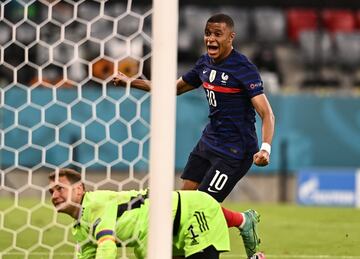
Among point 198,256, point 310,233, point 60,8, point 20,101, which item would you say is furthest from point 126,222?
point 60,8

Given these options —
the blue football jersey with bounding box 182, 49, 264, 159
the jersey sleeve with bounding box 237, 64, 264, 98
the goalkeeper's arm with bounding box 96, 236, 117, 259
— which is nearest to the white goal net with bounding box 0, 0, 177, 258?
the blue football jersey with bounding box 182, 49, 264, 159

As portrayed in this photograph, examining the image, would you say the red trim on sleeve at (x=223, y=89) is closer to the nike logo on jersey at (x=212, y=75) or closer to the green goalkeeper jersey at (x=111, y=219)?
the nike logo on jersey at (x=212, y=75)

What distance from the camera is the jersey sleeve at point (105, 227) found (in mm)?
6180

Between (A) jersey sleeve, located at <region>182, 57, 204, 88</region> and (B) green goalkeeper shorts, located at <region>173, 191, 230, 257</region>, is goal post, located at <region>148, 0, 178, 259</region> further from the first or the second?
(A) jersey sleeve, located at <region>182, 57, 204, 88</region>

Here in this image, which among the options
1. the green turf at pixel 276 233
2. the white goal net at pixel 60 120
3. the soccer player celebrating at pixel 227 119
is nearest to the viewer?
the soccer player celebrating at pixel 227 119

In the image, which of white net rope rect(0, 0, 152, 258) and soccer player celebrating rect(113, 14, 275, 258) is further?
white net rope rect(0, 0, 152, 258)

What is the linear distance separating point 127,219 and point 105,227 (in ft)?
0.63

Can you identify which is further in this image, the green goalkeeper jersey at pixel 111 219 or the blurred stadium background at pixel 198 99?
the blurred stadium background at pixel 198 99

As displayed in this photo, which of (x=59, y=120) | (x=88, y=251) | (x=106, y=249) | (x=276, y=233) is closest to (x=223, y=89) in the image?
(x=88, y=251)

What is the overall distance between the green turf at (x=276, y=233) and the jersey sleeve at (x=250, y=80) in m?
1.47

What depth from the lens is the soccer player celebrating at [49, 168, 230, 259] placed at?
21.0ft

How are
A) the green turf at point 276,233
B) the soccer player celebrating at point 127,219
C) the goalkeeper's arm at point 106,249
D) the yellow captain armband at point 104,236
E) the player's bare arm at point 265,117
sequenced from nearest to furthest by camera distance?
the goalkeeper's arm at point 106,249, the yellow captain armband at point 104,236, the soccer player celebrating at point 127,219, the player's bare arm at point 265,117, the green turf at point 276,233

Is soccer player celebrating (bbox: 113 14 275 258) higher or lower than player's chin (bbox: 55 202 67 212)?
higher

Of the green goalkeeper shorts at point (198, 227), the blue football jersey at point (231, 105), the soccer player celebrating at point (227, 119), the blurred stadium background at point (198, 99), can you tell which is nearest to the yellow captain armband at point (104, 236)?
the green goalkeeper shorts at point (198, 227)
